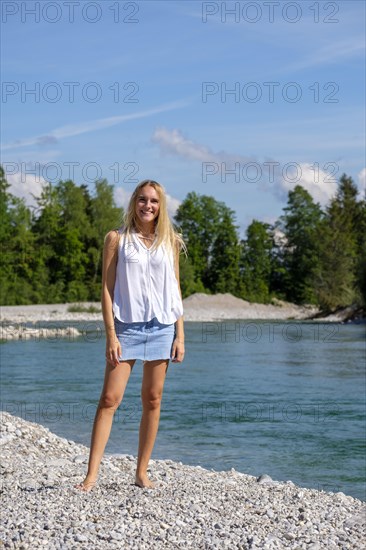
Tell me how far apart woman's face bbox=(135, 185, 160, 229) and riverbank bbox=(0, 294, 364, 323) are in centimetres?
3952

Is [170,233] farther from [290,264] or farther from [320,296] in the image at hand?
[290,264]

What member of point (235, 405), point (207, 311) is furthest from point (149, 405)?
point (207, 311)

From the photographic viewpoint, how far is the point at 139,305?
6445 mm

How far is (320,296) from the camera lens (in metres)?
57.5

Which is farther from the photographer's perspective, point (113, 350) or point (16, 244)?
point (16, 244)

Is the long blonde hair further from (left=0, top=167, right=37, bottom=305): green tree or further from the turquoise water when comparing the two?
(left=0, top=167, right=37, bottom=305): green tree

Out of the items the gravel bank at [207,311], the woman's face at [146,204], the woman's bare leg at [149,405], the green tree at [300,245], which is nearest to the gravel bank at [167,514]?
the woman's bare leg at [149,405]

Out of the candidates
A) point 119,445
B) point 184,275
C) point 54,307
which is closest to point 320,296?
point 184,275

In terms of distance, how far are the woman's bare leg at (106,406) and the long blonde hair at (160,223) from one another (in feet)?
3.00

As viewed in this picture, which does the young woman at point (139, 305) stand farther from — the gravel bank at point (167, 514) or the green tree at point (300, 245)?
the green tree at point (300, 245)

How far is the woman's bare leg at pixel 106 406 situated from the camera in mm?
6441

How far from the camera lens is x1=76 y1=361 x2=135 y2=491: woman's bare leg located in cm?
644

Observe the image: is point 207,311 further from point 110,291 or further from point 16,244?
point 110,291

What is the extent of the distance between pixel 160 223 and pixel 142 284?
0.48m
